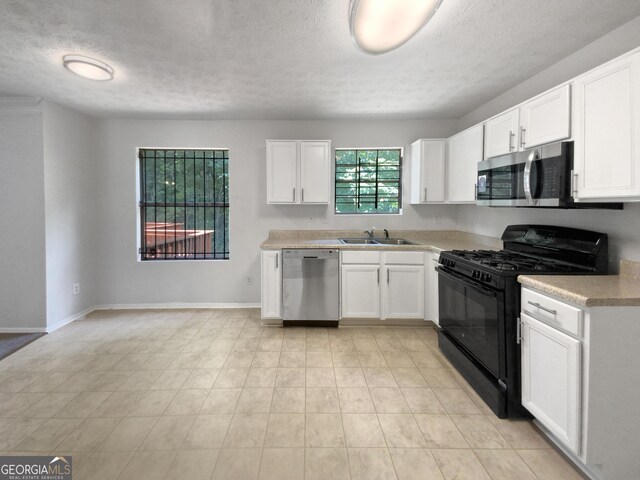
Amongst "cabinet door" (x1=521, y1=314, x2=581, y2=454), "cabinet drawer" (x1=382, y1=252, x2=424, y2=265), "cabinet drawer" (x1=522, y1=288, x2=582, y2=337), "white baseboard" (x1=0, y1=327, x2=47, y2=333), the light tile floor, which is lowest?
the light tile floor

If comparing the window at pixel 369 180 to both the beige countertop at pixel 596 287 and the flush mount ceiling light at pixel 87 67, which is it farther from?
the flush mount ceiling light at pixel 87 67

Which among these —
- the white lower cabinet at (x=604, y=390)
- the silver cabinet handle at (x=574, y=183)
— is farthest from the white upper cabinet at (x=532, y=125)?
the white lower cabinet at (x=604, y=390)

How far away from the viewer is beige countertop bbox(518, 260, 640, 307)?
1495 mm

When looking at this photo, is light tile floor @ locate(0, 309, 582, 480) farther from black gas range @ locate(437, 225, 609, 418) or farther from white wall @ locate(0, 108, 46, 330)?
white wall @ locate(0, 108, 46, 330)

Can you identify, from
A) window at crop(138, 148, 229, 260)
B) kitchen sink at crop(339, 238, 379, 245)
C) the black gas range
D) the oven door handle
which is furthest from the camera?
window at crop(138, 148, 229, 260)

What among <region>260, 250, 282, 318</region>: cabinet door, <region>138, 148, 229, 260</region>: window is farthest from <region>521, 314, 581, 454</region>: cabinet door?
<region>138, 148, 229, 260</region>: window

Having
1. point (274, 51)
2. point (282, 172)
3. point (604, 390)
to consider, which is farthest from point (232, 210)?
point (604, 390)

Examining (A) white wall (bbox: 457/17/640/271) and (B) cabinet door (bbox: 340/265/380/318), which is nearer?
(A) white wall (bbox: 457/17/640/271)

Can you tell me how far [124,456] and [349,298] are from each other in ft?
7.93

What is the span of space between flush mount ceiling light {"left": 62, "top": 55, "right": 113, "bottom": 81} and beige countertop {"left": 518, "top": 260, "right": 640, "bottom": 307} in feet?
11.6

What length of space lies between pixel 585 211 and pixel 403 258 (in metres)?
1.66

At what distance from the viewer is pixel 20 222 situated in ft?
11.2

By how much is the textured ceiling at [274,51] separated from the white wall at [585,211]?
0.08 m

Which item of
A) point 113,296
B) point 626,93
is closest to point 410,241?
point 626,93
